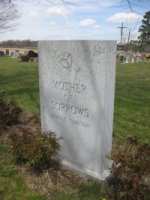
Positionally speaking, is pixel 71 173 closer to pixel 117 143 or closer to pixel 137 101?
pixel 117 143

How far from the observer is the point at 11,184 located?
4.22m

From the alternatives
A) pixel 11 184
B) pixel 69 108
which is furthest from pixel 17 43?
pixel 11 184

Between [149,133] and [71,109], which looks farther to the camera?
[149,133]

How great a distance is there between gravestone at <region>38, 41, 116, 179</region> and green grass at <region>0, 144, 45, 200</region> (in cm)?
72

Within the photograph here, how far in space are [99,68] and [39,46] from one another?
4.20 ft

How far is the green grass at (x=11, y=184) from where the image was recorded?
3903 millimetres

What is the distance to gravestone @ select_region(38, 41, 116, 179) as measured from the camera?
3.77 meters

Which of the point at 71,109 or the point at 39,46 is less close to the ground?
the point at 39,46

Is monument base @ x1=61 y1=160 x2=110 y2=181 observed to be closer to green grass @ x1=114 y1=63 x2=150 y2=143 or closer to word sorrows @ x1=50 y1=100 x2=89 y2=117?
word sorrows @ x1=50 y1=100 x2=89 y2=117

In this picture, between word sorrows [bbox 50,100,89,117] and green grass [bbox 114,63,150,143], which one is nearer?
word sorrows [bbox 50,100,89,117]

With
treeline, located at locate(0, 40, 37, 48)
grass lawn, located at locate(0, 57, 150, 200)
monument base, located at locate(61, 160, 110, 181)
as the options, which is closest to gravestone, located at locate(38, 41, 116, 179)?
monument base, located at locate(61, 160, 110, 181)

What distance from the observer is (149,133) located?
6.09 metres

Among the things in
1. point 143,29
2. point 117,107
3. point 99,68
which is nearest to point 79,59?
point 99,68

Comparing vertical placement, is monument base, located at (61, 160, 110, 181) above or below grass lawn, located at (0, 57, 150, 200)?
above
